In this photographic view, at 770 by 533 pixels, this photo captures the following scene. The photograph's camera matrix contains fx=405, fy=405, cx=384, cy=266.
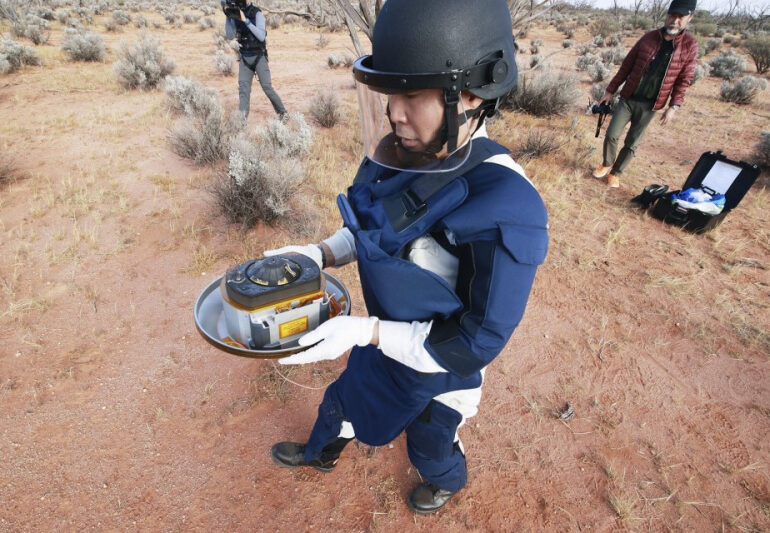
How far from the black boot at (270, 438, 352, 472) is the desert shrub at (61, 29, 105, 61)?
13762 mm

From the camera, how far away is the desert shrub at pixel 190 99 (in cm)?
709

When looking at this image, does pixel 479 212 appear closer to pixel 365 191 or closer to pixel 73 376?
pixel 365 191

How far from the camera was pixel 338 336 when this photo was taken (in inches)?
52.7

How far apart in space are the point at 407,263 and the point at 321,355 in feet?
1.60

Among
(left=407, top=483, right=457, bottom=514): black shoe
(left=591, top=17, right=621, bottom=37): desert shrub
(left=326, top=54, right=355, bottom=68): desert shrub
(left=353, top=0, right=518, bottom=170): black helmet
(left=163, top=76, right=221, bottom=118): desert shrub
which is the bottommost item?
(left=326, top=54, right=355, bottom=68): desert shrub

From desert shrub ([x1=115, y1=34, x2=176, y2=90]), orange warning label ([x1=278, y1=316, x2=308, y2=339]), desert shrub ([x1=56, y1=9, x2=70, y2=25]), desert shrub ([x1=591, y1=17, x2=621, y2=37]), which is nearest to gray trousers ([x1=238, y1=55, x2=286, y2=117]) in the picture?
desert shrub ([x1=115, y1=34, x2=176, y2=90])

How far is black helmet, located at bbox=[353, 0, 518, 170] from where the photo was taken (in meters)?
1.10

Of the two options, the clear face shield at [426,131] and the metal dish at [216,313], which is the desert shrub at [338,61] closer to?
the metal dish at [216,313]

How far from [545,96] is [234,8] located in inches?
251

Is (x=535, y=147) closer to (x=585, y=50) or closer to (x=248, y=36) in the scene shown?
(x=248, y=36)

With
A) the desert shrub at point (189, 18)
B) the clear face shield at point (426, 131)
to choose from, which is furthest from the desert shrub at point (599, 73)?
the desert shrub at point (189, 18)

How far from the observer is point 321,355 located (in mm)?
1415

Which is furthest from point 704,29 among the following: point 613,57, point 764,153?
point 764,153

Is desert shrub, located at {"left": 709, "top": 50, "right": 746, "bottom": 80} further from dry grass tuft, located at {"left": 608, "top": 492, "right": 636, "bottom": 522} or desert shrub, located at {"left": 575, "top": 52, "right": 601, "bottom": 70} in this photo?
dry grass tuft, located at {"left": 608, "top": 492, "right": 636, "bottom": 522}
